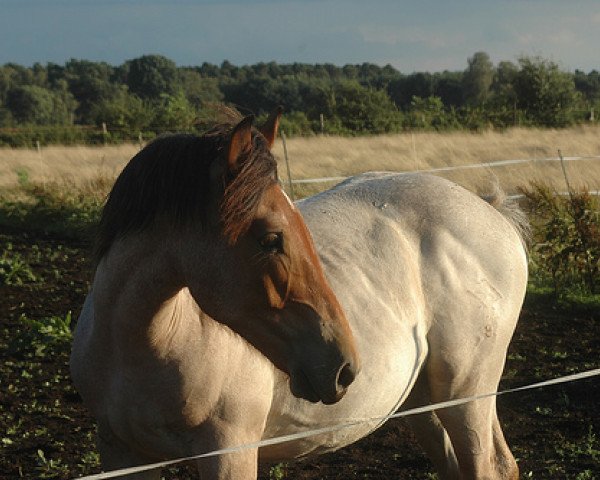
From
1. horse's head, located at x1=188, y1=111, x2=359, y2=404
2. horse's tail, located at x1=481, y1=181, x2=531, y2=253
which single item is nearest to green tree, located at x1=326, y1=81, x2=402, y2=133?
horse's tail, located at x1=481, y1=181, x2=531, y2=253

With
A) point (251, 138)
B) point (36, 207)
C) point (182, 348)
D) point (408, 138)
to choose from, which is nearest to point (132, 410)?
point (182, 348)

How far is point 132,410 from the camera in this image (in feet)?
9.86

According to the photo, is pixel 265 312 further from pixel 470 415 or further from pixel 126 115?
pixel 126 115

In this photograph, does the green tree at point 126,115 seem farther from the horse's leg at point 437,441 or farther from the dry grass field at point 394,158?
the horse's leg at point 437,441

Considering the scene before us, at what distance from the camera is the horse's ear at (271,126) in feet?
9.48

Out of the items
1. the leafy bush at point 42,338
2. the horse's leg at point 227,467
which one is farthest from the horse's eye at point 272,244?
the leafy bush at point 42,338

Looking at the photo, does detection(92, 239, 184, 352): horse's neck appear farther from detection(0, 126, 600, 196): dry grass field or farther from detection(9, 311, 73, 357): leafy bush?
detection(0, 126, 600, 196): dry grass field

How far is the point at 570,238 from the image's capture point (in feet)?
30.8

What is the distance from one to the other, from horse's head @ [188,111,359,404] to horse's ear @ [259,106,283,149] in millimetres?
161

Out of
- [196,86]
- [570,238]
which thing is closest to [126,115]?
[570,238]

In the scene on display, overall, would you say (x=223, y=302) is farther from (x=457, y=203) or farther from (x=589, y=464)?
(x=589, y=464)

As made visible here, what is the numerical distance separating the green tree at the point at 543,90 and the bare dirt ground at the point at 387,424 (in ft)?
75.9

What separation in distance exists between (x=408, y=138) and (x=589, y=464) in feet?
57.8

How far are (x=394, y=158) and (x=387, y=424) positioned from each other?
13.4 m
